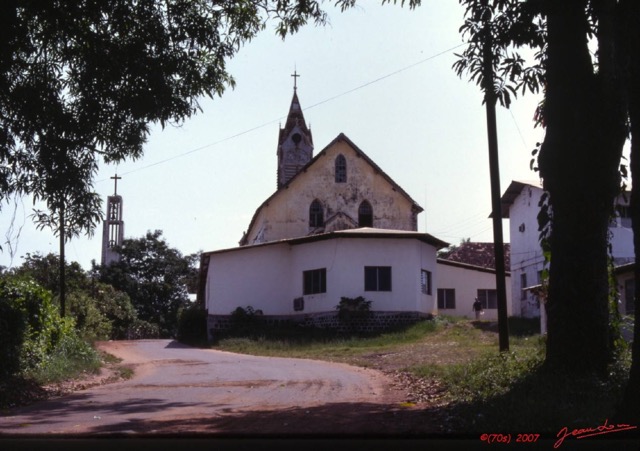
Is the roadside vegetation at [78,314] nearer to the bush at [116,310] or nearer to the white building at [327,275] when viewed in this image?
the bush at [116,310]

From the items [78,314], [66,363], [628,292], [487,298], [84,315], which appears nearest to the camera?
[66,363]

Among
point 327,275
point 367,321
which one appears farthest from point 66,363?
point 327,275

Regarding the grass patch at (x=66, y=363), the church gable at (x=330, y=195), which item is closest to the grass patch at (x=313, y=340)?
the grass patch at (x=66, y=363)

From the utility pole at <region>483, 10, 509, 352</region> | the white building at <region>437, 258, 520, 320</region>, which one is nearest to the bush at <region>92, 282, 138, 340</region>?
the white building at <region>437, 258, 520, 320</region>

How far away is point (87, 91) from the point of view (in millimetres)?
11672

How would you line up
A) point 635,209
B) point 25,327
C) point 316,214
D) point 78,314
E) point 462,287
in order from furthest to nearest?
1. point 316,214
2. point 462,287
3. point 78,314
4. point 25,327
5. point 635,209

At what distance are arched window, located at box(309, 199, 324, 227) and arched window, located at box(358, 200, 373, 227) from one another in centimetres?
215

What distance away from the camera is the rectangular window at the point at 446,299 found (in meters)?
40.6

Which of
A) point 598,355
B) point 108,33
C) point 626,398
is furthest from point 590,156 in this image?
point 108,33

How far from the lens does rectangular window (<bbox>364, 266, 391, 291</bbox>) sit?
31.5 meters

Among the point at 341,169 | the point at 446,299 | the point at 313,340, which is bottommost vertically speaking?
the point at 313,340

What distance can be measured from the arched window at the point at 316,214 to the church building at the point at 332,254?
0.06 m

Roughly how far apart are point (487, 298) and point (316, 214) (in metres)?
10.3

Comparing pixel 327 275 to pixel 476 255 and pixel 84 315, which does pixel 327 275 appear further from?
pixel 476 255
